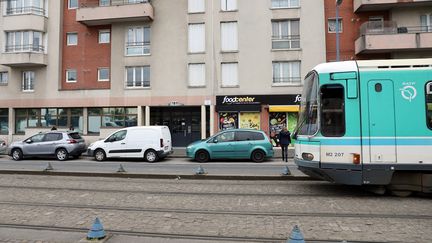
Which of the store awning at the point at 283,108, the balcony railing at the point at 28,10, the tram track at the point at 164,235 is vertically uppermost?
the balcony railing at the point at 28,10

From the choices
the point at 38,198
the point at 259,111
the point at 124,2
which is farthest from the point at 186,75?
the point at 38,198

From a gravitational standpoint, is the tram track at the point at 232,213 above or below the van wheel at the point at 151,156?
below

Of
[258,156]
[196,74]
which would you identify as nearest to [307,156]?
[258,156]

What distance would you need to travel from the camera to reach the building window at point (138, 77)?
88.7ft

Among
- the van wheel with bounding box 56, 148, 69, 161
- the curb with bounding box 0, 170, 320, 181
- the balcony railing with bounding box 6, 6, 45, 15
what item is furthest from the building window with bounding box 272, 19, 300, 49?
the balcony railing with bounding box 6, 6, 45, 15

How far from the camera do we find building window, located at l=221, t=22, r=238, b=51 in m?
26.1

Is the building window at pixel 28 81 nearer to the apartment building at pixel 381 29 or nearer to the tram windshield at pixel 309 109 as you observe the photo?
the apartment building at pixel 381 29

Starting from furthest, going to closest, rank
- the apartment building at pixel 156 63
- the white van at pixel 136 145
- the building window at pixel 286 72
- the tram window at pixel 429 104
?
the building window at pixel 286 72
the apartment building at pixel 156 63
the white van at pixel 136 145
the tram window at pixel 429 104

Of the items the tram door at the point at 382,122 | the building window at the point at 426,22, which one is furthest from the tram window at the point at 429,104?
the building window at the point at 426,22

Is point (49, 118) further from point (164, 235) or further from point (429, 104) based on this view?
point (429, 104)

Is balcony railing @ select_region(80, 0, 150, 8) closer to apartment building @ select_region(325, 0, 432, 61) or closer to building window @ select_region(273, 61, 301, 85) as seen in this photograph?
building window @ select_region(273, 61, 301, 85)

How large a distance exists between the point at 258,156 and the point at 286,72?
9.96 m

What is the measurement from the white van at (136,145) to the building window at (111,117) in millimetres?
8146

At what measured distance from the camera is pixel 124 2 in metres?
27.8
